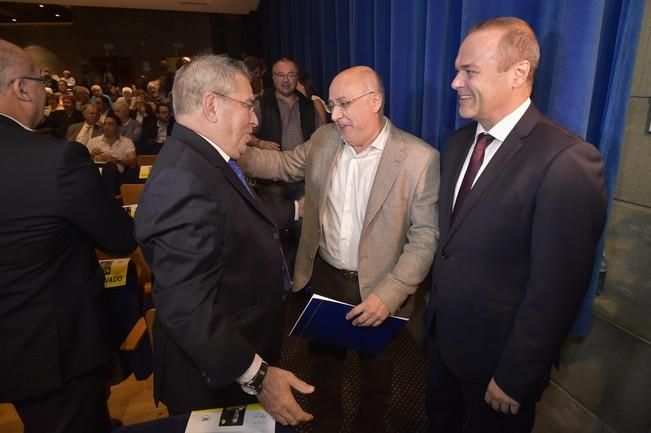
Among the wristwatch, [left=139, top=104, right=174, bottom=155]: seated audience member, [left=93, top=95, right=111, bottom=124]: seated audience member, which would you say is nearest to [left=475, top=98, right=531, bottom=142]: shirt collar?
the wristwatch

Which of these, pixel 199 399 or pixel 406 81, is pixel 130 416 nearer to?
pixel 199 399

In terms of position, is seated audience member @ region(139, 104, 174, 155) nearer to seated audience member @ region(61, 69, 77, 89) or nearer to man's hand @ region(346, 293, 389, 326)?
man's hand @ region(346, 293, 389, 326)

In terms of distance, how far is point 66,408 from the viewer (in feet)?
4.29

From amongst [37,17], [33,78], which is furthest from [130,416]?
[37,17]

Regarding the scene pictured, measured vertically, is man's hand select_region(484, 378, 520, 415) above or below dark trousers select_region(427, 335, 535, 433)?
above

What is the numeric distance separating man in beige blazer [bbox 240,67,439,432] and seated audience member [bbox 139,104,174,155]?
309 centimetres

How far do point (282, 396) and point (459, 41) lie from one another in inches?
63.0

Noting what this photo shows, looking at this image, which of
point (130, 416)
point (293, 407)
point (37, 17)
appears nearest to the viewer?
point (293, 407)

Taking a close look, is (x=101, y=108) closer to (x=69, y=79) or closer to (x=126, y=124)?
(x=126, y=124)

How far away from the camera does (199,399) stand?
1.17 metres

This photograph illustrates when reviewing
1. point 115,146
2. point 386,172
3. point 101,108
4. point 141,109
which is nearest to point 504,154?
point 386,172

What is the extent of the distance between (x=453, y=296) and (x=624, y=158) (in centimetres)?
69

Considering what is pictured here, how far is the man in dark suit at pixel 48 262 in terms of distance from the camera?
1.10 metres

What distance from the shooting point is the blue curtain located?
3.51 feet
